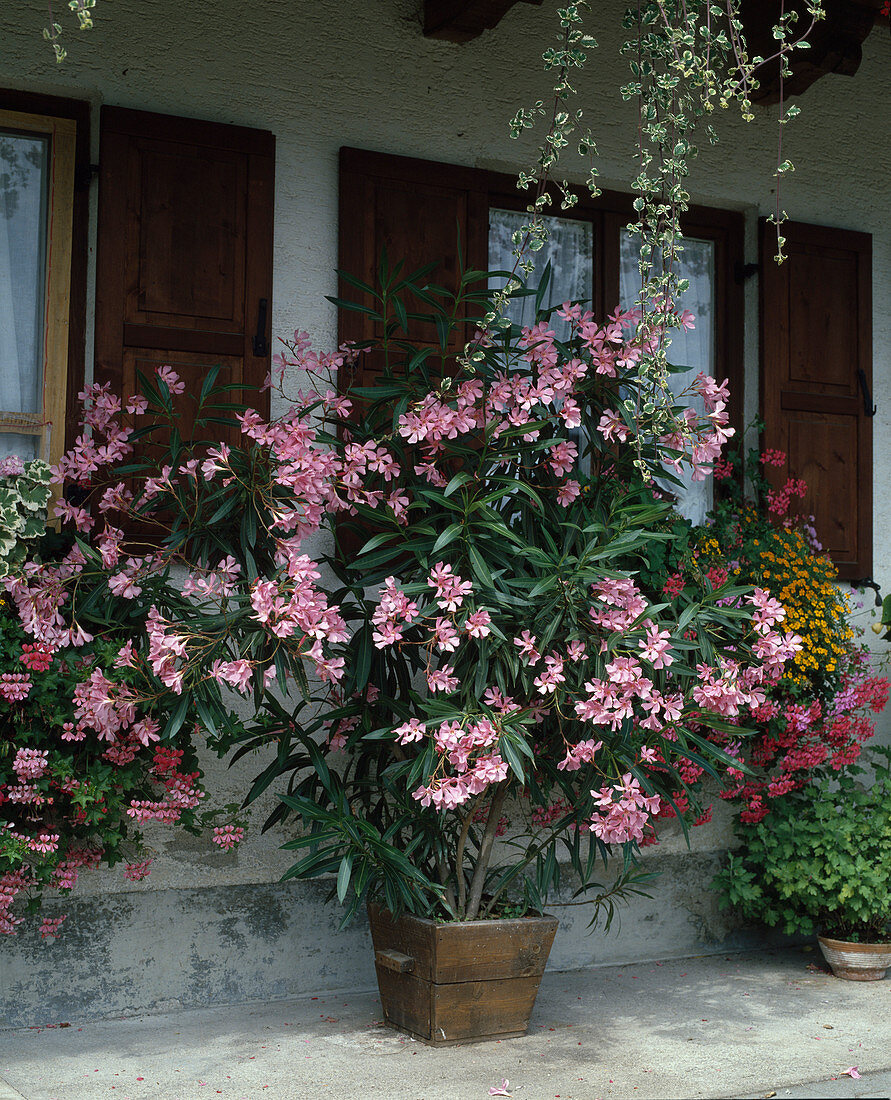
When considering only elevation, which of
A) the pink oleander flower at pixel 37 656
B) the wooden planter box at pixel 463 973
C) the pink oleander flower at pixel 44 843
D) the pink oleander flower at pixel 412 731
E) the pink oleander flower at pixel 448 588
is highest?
the pink oleander flower at pixel 448 588

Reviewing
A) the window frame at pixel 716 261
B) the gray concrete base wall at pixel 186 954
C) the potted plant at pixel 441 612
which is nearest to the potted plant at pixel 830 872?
the gray concrete base wall at pixel 186 954

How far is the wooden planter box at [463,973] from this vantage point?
3465 millimetres

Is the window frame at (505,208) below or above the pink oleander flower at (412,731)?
above

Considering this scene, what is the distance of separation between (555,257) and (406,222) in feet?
2.60

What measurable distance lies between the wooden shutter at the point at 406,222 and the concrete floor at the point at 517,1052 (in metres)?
2.19

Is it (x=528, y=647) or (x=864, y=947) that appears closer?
(x=528, y=647)

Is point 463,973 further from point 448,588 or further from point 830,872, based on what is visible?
point 830,872

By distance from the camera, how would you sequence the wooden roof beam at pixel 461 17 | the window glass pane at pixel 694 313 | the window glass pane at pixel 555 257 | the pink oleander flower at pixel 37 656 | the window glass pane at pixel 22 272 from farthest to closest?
the window glass pane at pixel 694 313
the window glass pane at pixel 555 257
the wooden roof beam at pixel 461 17
the window glass pane at pixel 22 272
the pink oleander flower at pixel 37 656

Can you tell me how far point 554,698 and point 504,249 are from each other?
2217 millimetres

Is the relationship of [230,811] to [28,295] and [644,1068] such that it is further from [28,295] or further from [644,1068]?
[28,295]

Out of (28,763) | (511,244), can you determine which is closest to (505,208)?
(511,244)

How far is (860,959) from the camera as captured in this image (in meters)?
4.39

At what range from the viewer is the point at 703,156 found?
5.04 metres

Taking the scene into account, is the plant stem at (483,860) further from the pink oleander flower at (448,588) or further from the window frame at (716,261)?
the window frame at (716,261)
